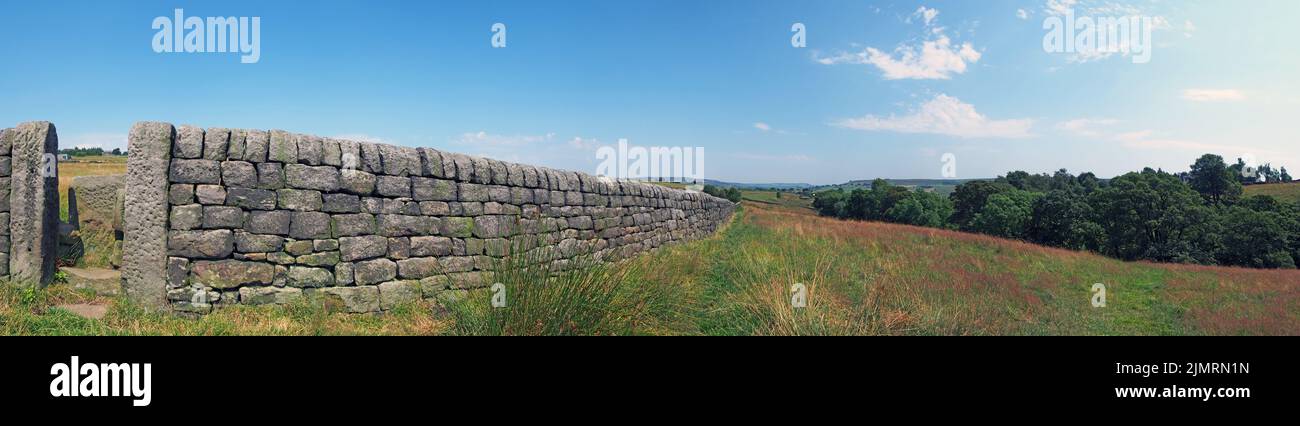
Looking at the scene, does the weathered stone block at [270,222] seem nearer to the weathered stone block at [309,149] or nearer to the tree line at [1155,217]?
the weathered stone block at [309,149]

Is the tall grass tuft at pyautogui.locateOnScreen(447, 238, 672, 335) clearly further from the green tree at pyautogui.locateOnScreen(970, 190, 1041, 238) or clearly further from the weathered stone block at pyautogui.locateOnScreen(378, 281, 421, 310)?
the green tree at pyautogui.locateOnScreen(970, 190, 1041, 238)

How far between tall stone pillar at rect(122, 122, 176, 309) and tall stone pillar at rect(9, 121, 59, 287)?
3.15 ft

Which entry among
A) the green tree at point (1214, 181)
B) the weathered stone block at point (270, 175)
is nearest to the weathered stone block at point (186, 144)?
the weathered stone block at point (270, 175)

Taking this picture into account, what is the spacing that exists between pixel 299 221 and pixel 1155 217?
1538 inches

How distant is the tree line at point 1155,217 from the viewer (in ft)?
78.3

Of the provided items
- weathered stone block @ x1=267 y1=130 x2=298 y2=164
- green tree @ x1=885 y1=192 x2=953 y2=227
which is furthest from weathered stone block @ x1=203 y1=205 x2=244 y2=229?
green tree @ x1=885 y1=192 x2=953 y2=227

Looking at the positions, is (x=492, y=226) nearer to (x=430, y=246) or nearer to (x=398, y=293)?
(x=430, y=246)

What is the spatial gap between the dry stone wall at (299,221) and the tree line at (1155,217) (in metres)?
28.0

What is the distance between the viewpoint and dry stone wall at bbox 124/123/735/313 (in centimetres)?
480

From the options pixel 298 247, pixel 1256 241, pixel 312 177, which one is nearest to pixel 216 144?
pixel 312 177


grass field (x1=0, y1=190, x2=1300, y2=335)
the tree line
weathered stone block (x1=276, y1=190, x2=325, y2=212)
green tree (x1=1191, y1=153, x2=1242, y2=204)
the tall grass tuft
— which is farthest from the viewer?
green tree (x1=1191, y1=153, x2=1242, y2=204)

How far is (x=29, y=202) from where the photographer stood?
504cm
